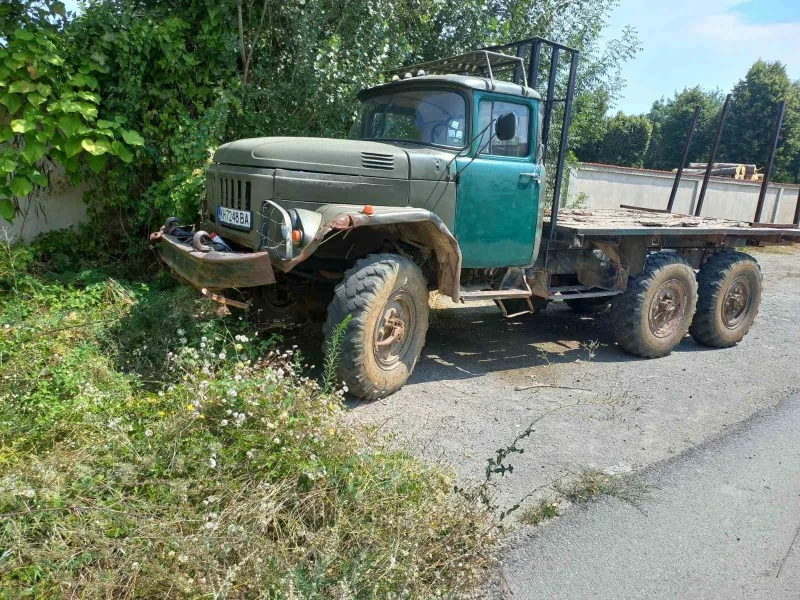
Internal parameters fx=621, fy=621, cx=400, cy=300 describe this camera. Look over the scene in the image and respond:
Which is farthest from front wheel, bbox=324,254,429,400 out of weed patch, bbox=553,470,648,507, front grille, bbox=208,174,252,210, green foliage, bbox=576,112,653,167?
green foliage, bbox=576,112,653,167

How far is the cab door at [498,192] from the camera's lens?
530cm

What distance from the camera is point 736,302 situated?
291 inches

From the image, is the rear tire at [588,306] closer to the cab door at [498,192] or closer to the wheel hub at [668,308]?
the wheel hub at [668,308]

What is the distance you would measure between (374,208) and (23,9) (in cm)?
431

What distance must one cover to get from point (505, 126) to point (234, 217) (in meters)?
2.31

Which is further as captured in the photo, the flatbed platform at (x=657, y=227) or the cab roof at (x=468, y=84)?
the flatbed platform at (x=657, y=227)

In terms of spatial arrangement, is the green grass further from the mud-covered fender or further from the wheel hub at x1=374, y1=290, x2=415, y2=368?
the mud-covered fender

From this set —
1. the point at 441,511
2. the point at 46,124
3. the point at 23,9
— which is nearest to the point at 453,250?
the point at 441,511

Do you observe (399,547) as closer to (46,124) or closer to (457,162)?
(457,162)

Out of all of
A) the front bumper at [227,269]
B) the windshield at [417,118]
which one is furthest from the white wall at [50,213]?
the windshield at [417,118]

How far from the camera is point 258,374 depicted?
3.87 metres

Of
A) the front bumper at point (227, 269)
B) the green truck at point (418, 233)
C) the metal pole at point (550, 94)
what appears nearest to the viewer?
the front bumper at point (227, 269)

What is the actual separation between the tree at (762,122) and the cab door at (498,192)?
26788 millimetres

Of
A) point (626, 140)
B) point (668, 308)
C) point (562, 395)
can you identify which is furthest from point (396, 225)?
point (626, 140)
